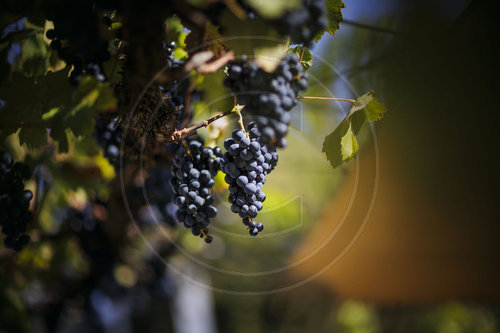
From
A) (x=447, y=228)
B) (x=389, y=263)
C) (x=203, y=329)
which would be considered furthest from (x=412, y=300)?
(x=203, y=329)

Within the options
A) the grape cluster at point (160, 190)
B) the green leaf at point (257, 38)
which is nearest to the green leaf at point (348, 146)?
the green leaf at point (257, 38)

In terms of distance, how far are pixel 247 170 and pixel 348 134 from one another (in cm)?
26

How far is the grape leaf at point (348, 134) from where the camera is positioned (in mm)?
821

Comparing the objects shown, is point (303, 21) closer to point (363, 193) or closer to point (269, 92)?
point (269, 92)

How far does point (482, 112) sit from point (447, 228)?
2.30 feet

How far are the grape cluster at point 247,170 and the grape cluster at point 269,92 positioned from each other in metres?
0.10

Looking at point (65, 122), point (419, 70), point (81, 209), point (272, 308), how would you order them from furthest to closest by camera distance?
point (272, 308) → point (81, 209) → point (419, 70) → point (65, 122)

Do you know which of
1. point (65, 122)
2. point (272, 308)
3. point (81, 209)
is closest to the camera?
point (65, 122)

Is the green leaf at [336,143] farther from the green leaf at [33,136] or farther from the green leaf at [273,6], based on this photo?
the green leaf at [33,136]

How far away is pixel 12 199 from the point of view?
3.14ft

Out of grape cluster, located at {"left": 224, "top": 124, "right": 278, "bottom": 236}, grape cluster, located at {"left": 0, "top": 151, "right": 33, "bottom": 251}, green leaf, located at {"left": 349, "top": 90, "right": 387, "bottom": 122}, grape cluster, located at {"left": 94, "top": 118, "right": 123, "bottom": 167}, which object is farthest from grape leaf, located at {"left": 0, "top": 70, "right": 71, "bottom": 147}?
green leaf, located at {"left": 349, "top": 90, "right": 387, "bottom": 122}

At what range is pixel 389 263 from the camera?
230 centimetres

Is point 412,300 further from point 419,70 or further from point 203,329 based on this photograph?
point 203,329

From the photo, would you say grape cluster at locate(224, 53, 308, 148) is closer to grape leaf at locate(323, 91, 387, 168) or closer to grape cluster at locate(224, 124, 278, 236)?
grape cluster at locate(224, 124, 278, 236)
